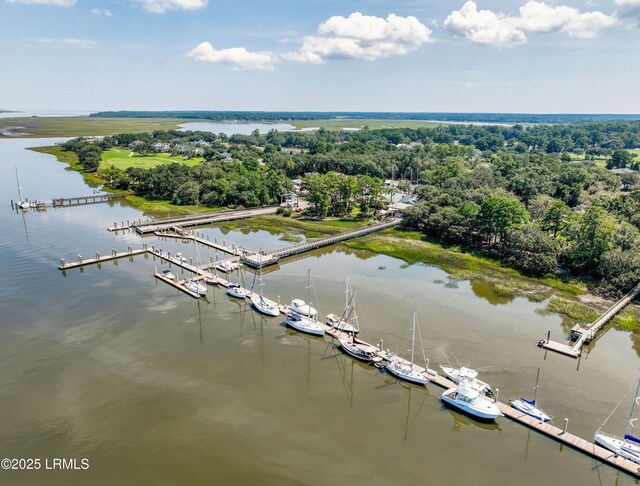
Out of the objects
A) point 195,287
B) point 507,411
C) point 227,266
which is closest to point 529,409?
point 507,411

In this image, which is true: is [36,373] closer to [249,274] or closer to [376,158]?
[249,274]

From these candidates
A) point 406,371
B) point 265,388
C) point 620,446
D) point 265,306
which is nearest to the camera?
point 620,446

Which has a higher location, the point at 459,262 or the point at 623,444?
the point at 459,262

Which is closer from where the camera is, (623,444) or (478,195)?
(623,444)

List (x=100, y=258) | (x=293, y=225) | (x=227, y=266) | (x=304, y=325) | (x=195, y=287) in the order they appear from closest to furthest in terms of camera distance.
A: (x=304, y=325)
(x=195, y=287)
(x=227, y=266)
(x=100, y=258)
(x=293, y=225)

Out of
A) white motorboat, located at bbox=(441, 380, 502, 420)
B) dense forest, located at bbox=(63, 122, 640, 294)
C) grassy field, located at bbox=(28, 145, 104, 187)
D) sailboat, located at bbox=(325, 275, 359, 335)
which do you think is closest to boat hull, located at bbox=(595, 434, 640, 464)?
white motorboat, located at bbox=(441, 380, 502, 420)

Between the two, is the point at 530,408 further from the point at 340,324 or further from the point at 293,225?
the point at 293,225

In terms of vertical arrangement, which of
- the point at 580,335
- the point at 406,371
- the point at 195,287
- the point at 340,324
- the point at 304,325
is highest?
the point at 195,287
